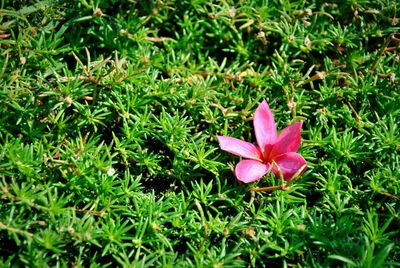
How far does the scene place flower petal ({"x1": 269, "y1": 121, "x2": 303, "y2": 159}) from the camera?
6.09 ft

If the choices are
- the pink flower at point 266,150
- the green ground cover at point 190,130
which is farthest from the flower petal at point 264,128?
the green ground cover at point 190,130

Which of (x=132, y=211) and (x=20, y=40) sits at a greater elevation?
(x=20, y=40)

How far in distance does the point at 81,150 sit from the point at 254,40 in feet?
3.26

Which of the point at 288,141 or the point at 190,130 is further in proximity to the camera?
the point at 190,130

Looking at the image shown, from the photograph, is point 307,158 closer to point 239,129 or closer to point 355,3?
point 239,129

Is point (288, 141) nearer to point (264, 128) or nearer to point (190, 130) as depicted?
point (264, 128)

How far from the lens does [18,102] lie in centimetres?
194

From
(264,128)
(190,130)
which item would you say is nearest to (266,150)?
(264,128)

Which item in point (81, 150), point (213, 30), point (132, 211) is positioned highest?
point (213, 30)

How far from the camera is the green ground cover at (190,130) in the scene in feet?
5.48

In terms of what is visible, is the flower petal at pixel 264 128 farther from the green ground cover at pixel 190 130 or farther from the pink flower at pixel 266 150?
the green ground cover at pixel 190 130

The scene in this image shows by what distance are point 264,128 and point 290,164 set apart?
0.59 ft

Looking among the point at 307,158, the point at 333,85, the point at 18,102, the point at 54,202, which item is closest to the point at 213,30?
the point at 333,85

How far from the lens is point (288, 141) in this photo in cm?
188
